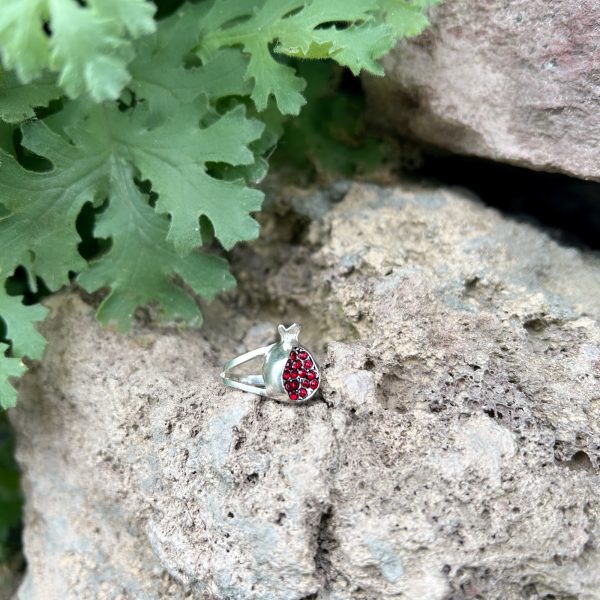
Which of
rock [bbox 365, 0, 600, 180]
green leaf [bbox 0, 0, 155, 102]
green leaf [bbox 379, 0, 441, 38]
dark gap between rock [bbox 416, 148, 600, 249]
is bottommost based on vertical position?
dark gap between rock [bbox 416, 148, 600, 249]

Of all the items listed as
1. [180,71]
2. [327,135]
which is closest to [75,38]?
[180,71]

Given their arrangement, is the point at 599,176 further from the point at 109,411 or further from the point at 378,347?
the point at 109,411

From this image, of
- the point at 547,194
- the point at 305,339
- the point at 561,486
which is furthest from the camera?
the point at 547,194

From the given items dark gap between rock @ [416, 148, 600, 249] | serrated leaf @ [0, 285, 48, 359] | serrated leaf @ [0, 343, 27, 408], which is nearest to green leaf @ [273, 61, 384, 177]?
dark gap between rock @ [416, 148, 600, 249]

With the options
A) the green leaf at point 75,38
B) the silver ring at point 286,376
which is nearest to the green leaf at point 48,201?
the green leaf at point 75,38

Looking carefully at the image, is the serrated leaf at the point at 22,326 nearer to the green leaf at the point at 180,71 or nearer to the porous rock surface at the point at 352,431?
the porous rock surface at the point at 352,431

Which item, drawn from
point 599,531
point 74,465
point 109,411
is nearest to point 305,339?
point 109,411

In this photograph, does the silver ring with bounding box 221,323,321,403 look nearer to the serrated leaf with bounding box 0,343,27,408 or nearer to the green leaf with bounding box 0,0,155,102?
the serrated leaf with bounding box 0,343,27,408
